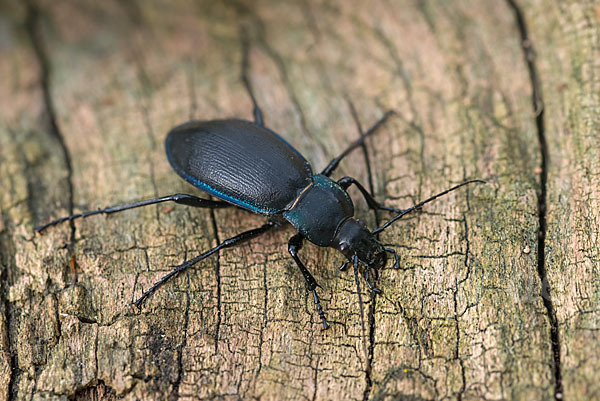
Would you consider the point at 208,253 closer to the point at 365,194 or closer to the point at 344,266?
the point at 344,266

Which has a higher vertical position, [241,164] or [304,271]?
[241,164]

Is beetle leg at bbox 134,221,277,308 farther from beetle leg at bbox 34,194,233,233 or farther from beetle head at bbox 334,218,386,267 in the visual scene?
beetle head at bbox 334,218,386,267

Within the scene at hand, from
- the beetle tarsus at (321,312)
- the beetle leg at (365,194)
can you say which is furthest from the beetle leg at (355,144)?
the beetle tarsus at (321,312)

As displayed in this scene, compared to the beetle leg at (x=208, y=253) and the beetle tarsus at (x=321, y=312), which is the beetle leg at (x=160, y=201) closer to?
the beetle leg at (x=208, y=253)

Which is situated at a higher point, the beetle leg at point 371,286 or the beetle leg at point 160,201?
the beetle leg at point 160,201

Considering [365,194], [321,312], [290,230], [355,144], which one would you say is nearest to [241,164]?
[290,230]

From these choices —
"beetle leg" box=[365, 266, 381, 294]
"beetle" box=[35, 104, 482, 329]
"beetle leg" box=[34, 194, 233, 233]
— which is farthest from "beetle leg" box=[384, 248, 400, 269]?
"beetle leg" box=[34, 194, 233, 233]

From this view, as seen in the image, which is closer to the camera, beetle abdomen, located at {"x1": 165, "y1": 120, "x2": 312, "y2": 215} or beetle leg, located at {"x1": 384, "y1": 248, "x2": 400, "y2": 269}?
beetle leg, located at {"x1": 384, "y1": 248, "x2": 400, "y2": 269}
